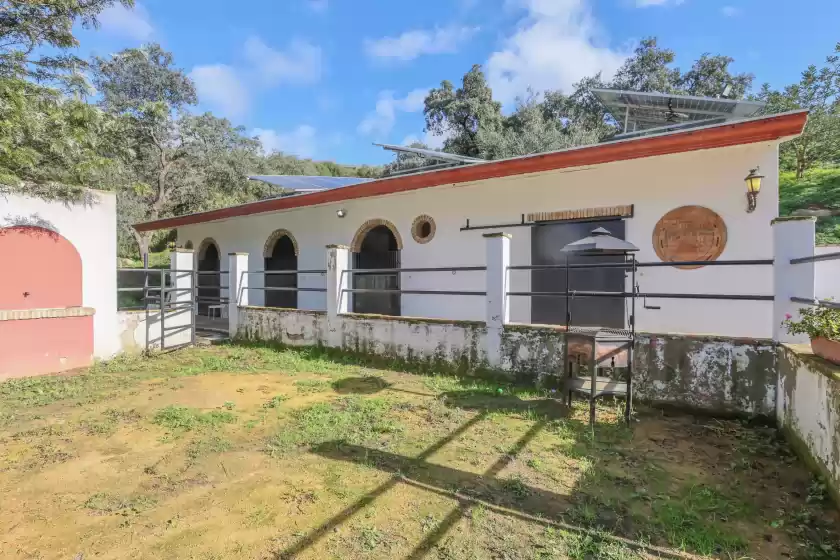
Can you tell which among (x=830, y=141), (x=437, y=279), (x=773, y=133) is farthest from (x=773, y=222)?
(x=830, y=141)

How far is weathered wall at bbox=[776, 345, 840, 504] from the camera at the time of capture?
8.50ft

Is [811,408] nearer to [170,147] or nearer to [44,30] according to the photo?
[44,30]

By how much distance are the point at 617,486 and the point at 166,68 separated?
94.1 feet

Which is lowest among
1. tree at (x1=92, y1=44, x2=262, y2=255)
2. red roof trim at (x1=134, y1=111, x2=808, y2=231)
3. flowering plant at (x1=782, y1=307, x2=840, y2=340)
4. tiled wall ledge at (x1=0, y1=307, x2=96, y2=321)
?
tiled wall ledge at (x1=0, y1=307, x2=96, y2=321)

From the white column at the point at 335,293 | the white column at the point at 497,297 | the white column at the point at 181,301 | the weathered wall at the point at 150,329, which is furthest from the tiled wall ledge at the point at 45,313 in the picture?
the white column at the point at 497,297

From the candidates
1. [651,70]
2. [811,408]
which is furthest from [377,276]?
[651,70]

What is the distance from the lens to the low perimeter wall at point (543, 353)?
4035mm

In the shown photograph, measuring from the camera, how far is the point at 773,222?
4027mm

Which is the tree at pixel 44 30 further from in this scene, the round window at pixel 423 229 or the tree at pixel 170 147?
the tree at pixel 170 147

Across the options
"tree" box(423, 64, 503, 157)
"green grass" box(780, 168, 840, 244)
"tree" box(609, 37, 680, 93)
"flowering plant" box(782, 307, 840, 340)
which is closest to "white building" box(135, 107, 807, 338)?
"flowering plant" box(782, 307, 840, 340)

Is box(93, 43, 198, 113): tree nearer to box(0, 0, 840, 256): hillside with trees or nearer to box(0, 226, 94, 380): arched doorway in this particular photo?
box(0, 0, 840, 256): hillside with trees

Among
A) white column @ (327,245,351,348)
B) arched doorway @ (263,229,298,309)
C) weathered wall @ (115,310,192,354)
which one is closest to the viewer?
white column @ (327,245,351,348)

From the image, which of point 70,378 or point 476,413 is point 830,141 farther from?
point 70,378

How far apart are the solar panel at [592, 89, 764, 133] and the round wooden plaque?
8.89ft
